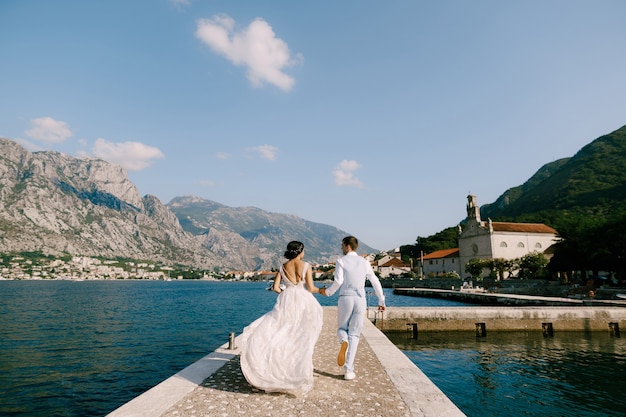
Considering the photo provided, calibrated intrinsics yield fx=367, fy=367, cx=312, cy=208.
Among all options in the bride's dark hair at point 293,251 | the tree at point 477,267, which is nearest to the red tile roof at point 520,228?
the tree at point 477,267

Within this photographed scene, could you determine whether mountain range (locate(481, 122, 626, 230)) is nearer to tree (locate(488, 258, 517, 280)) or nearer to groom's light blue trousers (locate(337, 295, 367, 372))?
tree (locate(488, 258, 517, 280))

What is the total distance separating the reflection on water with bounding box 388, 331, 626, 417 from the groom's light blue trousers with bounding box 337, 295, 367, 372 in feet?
16.7

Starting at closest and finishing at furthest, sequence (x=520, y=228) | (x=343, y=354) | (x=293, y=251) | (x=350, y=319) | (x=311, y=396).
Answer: (x=311, y=396)
(x=293, y=251)
(x=343, y=354)
(x=350, y=319)
(x=520, y=228)

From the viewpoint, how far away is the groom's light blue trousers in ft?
27.0

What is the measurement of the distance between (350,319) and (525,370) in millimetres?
11589

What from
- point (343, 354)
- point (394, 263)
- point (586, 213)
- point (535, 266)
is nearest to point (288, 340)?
point (343, 354)

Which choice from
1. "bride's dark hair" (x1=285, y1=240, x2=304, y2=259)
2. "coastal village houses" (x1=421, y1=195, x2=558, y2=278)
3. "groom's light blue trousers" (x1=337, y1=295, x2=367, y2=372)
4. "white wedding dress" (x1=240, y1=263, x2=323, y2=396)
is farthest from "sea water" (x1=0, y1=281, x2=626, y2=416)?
"coastal village houses" (x1=421, y1=195, x2=558, y2=278)

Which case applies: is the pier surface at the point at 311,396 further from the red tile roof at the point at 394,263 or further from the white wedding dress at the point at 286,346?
the red tile roof at the point at 394,263

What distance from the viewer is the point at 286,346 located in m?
7.22

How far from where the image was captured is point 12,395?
14.0m

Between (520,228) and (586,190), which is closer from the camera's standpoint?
(520,228)

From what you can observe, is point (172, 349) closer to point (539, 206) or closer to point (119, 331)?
point (119, 331)

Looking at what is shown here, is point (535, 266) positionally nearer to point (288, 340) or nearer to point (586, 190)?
point (288, 340)

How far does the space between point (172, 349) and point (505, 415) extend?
18.9 m
